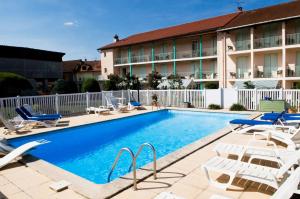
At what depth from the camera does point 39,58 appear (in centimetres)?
4206

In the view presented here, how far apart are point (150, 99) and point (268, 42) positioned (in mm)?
14105

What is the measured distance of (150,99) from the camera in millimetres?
20594

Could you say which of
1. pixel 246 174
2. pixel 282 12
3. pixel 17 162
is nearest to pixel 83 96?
pixel 17 162

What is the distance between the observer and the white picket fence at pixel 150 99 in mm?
13602

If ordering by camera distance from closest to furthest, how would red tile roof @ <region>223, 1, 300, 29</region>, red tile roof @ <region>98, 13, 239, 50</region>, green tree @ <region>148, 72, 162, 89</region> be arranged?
red tile roof @ <region>223, 1, 300, 29</region>, green tree @ <region>148, 72, 162, 89</region>, red tile roof @ <region>98, 13, 239, 50</region>

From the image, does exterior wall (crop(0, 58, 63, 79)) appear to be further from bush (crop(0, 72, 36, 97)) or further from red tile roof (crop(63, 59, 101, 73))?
bush (crop(0, 72, 36, 97))

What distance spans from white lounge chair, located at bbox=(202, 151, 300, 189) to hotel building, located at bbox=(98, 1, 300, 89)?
2029 cm

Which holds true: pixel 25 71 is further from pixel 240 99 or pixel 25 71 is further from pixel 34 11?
pixel 240 99

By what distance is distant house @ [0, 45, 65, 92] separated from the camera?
37.1 m

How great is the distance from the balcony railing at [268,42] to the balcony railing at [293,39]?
0.70 m

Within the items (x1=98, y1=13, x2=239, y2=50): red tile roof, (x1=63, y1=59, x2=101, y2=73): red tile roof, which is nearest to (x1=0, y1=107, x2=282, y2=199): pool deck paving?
(x1=98, y1=13, x2=239, y2=50): red tile roof

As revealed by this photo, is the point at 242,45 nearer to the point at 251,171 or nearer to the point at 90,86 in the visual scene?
the point at 90,86

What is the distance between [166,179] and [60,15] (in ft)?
52.5

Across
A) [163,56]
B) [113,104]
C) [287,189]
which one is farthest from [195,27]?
[287,189]
